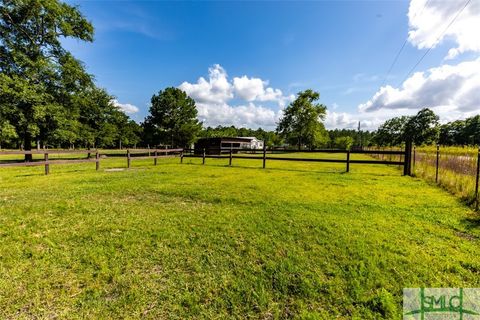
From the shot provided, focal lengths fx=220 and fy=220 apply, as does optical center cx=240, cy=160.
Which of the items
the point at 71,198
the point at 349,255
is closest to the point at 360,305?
the point at 349,255

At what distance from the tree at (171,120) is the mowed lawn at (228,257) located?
31.4 m

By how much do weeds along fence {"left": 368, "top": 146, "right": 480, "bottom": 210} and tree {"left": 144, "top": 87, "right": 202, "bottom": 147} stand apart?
31095 mm

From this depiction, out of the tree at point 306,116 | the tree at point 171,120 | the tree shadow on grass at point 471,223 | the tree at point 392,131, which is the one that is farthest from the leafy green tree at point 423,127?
the tree shadow on grass at point 471,223

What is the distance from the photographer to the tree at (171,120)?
3491cm

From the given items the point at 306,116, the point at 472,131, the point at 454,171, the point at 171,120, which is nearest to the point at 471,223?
the point at 454,171

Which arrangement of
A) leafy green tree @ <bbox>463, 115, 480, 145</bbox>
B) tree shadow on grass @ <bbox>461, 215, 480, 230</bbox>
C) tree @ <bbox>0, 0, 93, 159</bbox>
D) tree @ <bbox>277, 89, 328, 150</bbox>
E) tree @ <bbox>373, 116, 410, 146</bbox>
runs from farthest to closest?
1. tree @ <bbox>373, 116, 410, 146</bbox>
2. leafy green tree @ <bbox>463, 115, 480, 145</bbox>
3. tree @ <bbox>277, 89, 328, 150</bbox>
4. tree @ <bbox>0, 0, 93, 159</bbox>
5. tree shadow on grass @ <bbox>461, 215, 480, 230</bbox>

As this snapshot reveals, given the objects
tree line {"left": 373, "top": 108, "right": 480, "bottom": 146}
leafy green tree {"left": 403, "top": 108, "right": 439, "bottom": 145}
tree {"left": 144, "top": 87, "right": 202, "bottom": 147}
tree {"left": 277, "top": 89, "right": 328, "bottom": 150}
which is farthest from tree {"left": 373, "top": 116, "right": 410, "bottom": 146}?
tree {"left": 144, "top": 87, "right": 202, "bottom": 147}

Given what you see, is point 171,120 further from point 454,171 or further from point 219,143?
point 454,171
